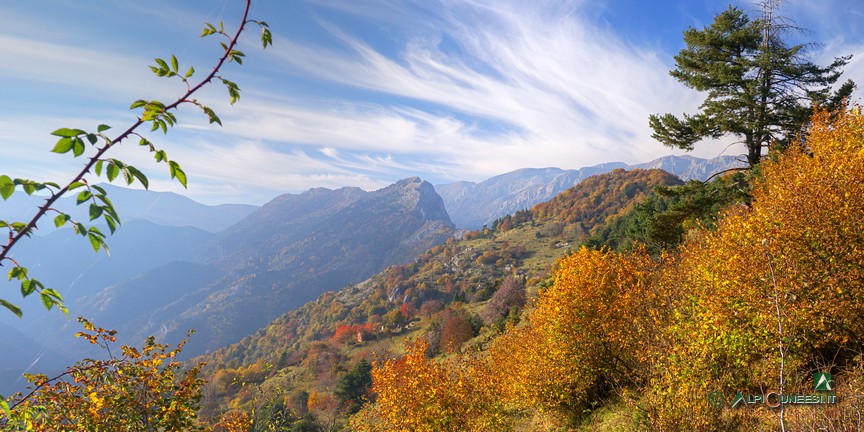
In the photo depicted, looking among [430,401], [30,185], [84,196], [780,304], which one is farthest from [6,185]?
[780,304]

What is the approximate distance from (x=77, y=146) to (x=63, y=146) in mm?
78

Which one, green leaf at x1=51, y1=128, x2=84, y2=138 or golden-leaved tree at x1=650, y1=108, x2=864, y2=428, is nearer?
green leaf at x1=51, y1=128, x2=84, y2=138

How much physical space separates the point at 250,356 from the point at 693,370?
149 meters

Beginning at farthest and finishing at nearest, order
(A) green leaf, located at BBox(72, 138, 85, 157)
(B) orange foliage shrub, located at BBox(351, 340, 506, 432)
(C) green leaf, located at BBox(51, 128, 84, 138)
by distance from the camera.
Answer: (B) orange foliage shrub, located at BBox(351, 340, 506, 432), (A) green leaf, located at BBox(72, 138, 85, 157), (C) green leaf, located at BBox(51, 128, 84, 138)

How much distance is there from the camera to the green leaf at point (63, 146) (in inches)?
86.4

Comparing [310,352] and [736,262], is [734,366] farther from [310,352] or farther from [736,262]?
[310,352]

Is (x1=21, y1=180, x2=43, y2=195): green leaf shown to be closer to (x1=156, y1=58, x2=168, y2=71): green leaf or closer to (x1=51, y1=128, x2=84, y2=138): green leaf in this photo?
(x1=51, y1=128, x2=84, y2=138): green leaf

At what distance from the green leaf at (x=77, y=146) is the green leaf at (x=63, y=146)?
18 millimetres

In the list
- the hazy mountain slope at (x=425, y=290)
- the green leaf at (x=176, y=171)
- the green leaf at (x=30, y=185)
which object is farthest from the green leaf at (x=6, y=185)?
the hazy mountain slope at (x=425, y=290)

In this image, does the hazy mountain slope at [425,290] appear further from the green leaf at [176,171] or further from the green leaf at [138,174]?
the green leaf at [138,174]

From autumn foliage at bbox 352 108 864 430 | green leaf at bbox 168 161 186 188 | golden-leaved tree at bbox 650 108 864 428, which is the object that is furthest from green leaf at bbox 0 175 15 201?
golden-leaved tree at bbox 650 108 864 428

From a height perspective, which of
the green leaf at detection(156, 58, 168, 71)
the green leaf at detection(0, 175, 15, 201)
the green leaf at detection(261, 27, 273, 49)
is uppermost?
the green leaf at detection(261, 27, 273, 49)

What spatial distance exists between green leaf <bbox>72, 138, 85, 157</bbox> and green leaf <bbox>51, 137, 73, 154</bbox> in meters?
0.02

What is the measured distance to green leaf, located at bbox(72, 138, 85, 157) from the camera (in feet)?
7.49
